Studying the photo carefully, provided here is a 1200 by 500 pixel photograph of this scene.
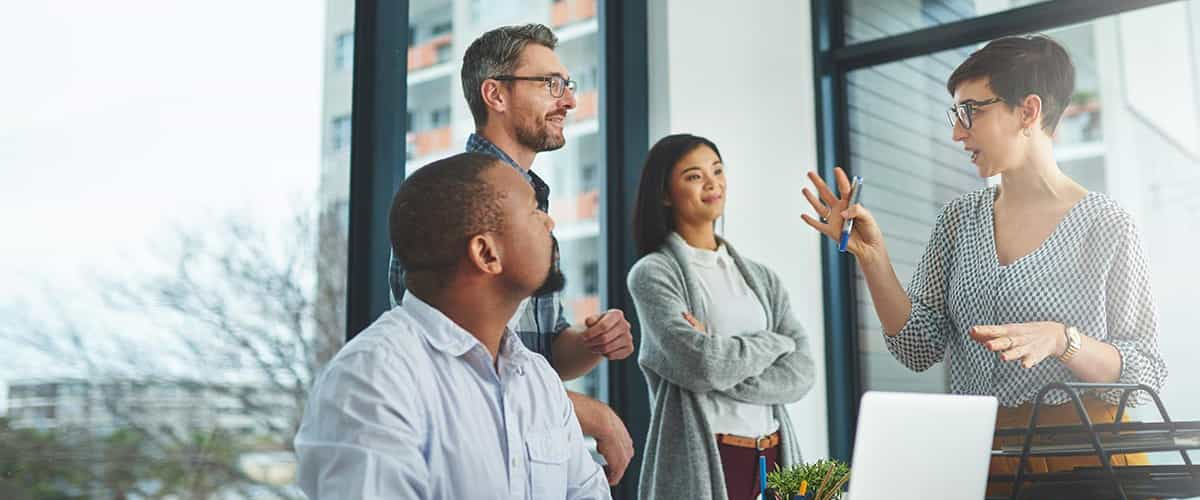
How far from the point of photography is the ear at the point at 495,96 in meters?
2.37

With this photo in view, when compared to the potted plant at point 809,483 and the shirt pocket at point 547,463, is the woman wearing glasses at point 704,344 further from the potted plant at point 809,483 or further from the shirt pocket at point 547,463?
the shirt pocket at point 547,463

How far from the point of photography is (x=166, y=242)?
2.21 meters

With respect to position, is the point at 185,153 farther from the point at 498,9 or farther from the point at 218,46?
the point at 498,9

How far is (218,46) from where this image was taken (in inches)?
92.9

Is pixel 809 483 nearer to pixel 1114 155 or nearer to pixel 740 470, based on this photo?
Result: pixel 740 470

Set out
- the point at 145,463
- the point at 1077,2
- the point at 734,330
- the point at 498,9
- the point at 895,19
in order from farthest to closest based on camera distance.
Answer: the point at 895,19 → the point at 1077,2 → the point at 498,9 → the point at 734,330 → the point at 145,463

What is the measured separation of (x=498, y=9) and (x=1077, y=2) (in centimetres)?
189

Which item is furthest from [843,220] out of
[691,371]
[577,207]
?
[577,207]

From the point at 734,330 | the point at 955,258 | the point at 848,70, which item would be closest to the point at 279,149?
the point at 734,330

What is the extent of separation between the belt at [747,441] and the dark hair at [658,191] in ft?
1.75

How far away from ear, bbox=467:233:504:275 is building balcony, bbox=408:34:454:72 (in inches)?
53.3

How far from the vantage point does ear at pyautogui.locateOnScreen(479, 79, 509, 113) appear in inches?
93.1

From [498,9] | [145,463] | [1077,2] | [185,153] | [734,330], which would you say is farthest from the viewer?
[1077,2]

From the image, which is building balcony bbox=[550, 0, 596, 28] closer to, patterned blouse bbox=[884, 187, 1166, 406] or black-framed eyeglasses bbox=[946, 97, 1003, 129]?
black-framed eyeglasses bbox=[946, 97, 1003, 129]
